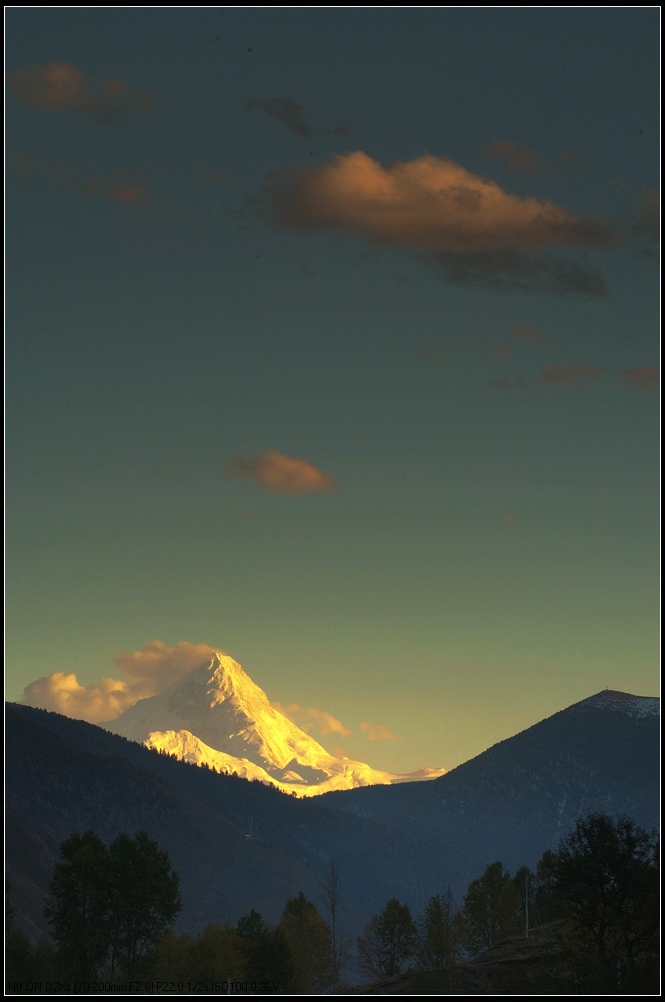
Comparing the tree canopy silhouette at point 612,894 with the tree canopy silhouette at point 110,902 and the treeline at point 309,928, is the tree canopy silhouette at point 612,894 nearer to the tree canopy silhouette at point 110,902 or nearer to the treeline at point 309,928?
the treeline at point 309,928

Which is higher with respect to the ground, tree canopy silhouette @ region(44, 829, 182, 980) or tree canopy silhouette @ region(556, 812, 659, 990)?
tree canopy silhouette @ region(556, 812, 659, 990)

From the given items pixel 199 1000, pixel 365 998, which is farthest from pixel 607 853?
pixel 199 1000

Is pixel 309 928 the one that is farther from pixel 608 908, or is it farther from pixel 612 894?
pixel 612 894

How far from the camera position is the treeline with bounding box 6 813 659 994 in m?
80.4

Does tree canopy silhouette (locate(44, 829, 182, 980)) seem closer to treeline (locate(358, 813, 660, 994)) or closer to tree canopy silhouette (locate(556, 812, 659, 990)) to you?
treeline (locate(358, 813, 660, 994))

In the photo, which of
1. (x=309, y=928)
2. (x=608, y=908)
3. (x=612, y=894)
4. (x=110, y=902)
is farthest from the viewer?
(x=309, y=928)

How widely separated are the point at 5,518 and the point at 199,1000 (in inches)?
1997

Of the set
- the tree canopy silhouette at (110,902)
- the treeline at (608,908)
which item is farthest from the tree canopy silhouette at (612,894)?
the tree canopy silhouette at (110,902)

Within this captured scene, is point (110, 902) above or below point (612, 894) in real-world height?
below

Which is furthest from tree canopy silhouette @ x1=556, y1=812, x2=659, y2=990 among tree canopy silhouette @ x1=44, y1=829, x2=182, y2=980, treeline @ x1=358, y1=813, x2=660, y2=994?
tree canopy silhouette @ x1=44, y1=829, x2=182, y2=980

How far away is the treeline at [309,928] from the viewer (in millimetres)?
80375

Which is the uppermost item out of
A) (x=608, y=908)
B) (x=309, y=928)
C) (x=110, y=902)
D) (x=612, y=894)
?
(x=612, y=894)

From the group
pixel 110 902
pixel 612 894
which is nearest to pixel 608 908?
pixel 612 894

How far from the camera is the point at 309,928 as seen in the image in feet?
481
